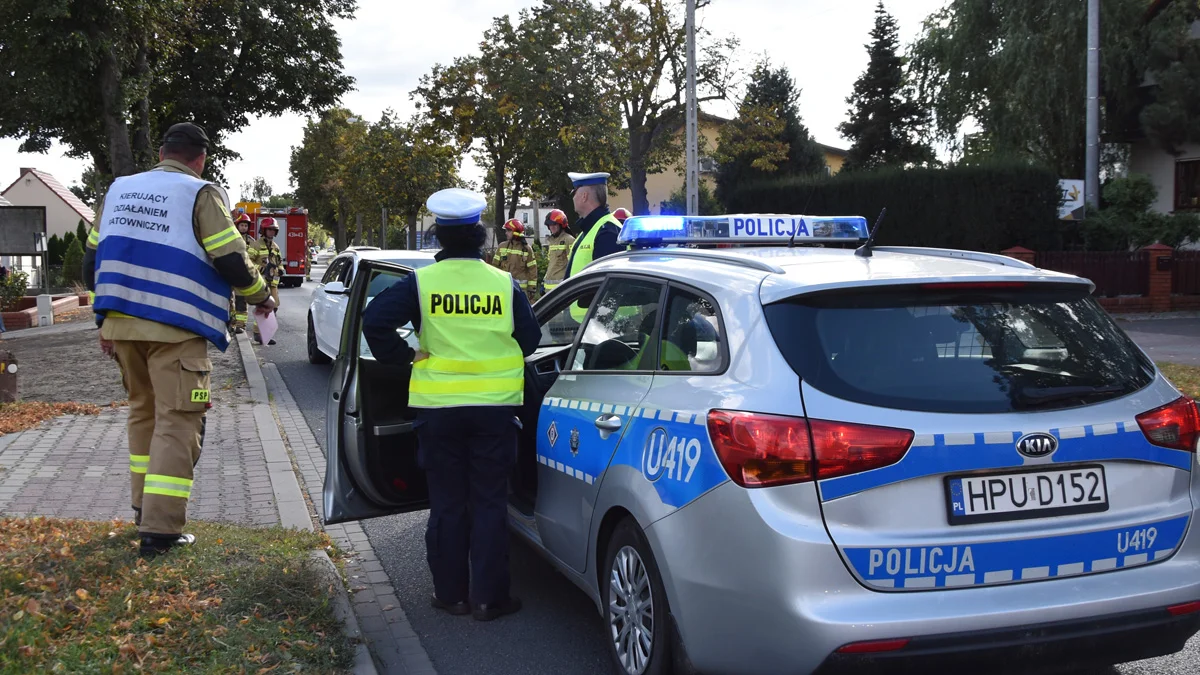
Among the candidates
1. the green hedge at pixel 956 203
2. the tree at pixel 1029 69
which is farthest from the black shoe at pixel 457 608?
the tree at pixel 1029 69

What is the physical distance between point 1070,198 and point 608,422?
25.2m

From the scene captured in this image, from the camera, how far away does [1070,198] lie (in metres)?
26.0

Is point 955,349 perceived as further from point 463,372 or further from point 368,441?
point 368,441

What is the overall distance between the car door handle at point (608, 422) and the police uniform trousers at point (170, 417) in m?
2.07

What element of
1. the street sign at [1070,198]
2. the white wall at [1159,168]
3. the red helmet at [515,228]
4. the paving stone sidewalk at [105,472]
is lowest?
the paving stone sidewalk at [105,472]

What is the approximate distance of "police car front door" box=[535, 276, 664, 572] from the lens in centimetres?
392

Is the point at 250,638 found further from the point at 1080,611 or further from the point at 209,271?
the point at 1080,611

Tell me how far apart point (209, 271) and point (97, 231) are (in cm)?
61

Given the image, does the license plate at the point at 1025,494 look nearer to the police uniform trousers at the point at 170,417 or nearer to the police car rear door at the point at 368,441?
the police car rear door at the point at 368,441

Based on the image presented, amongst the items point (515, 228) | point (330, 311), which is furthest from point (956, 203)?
point (330, 311)

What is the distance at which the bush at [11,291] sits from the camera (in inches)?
830

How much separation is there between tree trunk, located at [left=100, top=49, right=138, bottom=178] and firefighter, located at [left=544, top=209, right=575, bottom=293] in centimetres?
973

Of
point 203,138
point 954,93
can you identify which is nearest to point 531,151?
point 954,93

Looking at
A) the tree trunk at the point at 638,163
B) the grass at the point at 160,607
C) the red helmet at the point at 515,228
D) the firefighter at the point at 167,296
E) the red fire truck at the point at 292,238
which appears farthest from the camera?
the red fire truck at the point at 292,238
